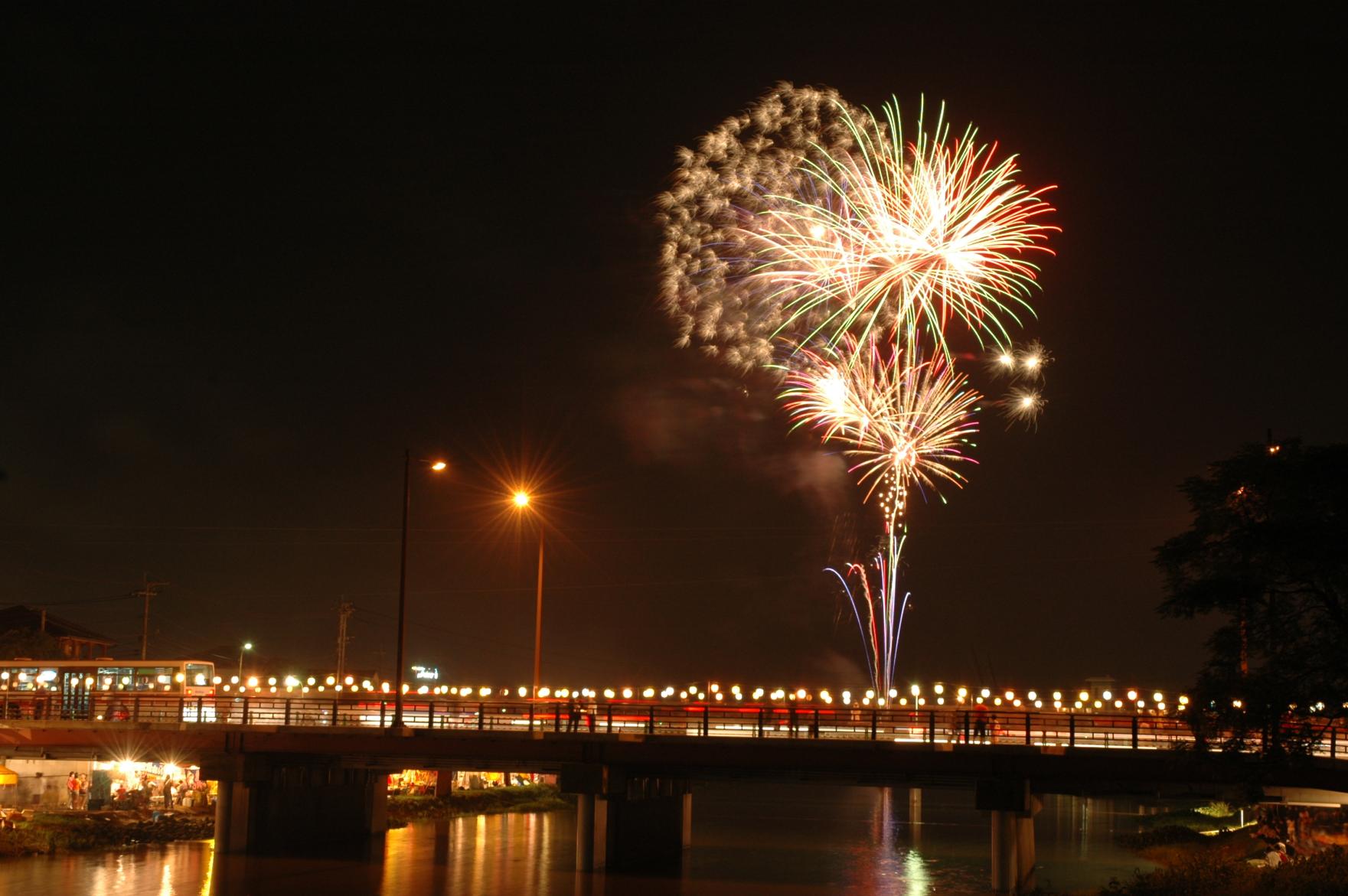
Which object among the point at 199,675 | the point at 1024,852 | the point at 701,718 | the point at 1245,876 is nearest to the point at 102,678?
the point at 199,675

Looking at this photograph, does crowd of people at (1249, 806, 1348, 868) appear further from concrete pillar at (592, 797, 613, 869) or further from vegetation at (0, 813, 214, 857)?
vegetation at (0, 813, 214, 857)

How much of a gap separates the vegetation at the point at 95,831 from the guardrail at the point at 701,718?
144 inches

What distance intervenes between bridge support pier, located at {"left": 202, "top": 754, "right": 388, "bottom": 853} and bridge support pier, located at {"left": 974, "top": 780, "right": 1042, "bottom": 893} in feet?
74.4

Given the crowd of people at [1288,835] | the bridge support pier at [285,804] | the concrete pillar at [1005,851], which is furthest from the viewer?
the bridge support pier at [285,804]

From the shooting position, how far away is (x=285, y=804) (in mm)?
45531

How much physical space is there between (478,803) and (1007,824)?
3613 cm

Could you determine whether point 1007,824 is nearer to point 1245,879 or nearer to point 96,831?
point 1245,879

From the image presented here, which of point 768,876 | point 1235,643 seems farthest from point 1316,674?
point 768,876

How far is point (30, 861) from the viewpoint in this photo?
135 ft

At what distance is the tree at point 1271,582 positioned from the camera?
24.4 metres

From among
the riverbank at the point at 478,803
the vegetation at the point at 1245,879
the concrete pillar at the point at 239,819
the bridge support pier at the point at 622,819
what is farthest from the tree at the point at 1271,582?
the riverbank at the point at 478,803

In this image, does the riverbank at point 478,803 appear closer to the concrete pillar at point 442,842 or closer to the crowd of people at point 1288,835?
the concrete pillar at point 442,842

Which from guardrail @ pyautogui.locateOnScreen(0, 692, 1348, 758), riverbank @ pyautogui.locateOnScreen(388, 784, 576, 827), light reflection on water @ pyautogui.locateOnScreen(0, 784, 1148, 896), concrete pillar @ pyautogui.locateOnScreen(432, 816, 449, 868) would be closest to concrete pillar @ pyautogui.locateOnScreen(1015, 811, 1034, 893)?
light reflection on water @ pyautogui.locateOnScreen(0, 784, 1148, 896)

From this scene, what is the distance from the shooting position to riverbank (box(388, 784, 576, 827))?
5916cm
